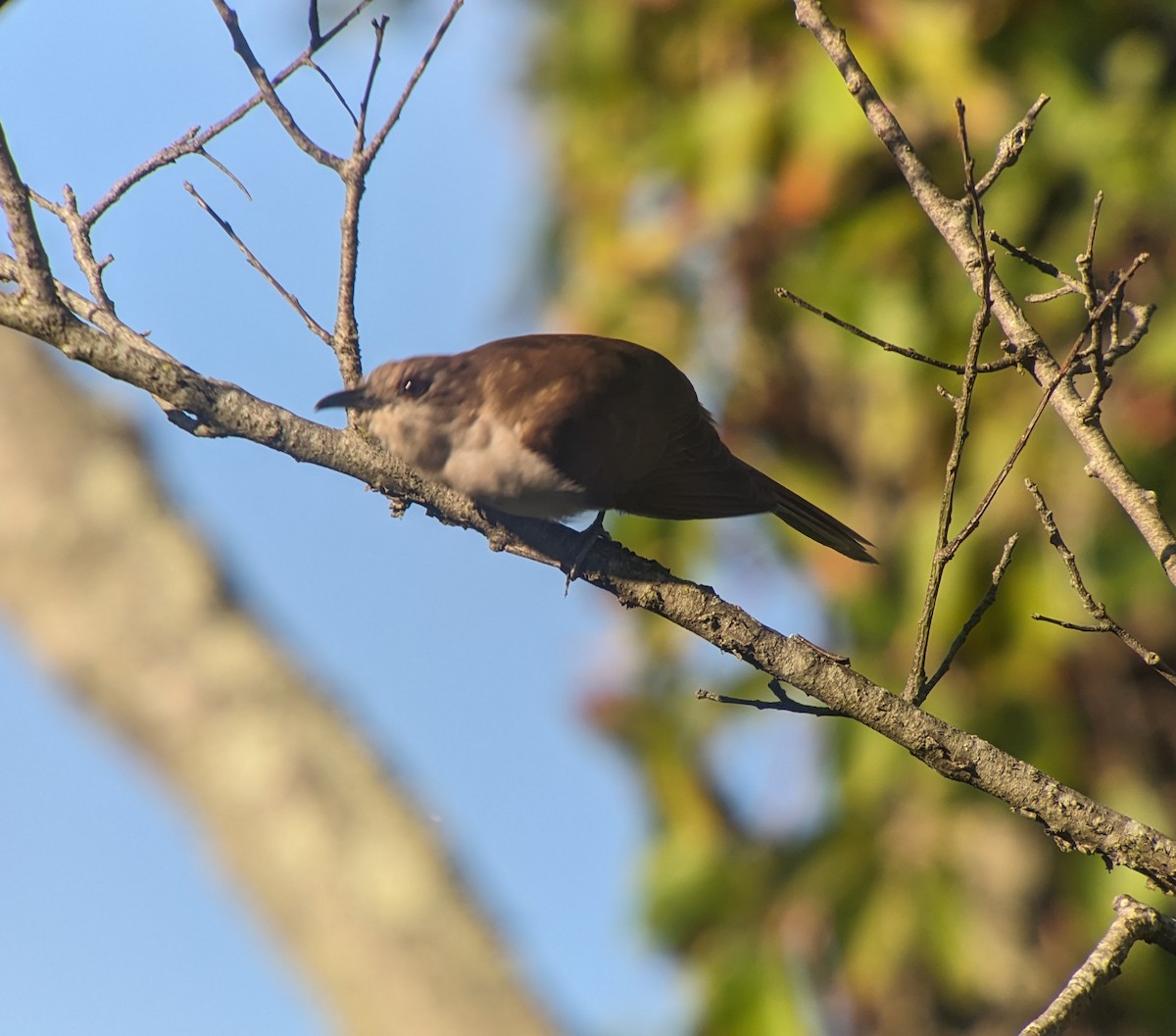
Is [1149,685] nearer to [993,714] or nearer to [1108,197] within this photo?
[993,714]

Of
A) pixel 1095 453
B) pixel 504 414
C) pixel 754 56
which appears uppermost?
pixel 754 56

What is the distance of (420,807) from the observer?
20.7 ft

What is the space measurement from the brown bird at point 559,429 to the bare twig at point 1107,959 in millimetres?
1375

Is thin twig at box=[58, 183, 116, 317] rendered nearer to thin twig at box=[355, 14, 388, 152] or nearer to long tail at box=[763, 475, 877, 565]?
thin twig at box=[355, 14, 388, 152]

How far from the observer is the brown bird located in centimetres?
277

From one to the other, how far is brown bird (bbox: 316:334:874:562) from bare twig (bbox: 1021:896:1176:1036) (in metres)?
1.37

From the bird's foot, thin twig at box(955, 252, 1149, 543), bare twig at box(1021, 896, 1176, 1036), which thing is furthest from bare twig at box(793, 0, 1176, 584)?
the bird's foot

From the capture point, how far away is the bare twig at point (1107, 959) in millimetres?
1606

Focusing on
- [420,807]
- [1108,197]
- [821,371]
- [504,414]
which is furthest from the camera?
[420,807]

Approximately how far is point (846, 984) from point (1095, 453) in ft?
7.34

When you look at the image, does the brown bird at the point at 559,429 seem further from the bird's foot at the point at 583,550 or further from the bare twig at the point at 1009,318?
the bare twig at the point at 1009,318

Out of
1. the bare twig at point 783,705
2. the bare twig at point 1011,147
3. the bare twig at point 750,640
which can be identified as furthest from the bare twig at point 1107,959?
the bare twig at point 1011,147

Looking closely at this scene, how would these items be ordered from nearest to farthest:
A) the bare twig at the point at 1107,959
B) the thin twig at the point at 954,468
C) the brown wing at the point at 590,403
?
the bare twig at the point at 1107,959 < the thin twig at the point at 954,468 < the brown wing at the point at 590,403

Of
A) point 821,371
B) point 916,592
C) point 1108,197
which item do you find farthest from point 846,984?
point 1108,197
